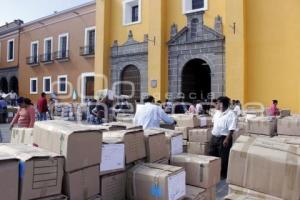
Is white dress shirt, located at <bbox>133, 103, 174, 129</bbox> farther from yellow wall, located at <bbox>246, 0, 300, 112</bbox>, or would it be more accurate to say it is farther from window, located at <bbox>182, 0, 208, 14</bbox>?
window, located at <bbox>182, 0, 208, 14</bbox>

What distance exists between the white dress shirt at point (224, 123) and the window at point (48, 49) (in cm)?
2222

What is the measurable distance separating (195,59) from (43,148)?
1399 centimetres

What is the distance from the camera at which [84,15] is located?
24109 millimetres

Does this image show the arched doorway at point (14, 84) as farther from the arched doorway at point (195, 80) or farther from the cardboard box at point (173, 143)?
the cardboard box at point (173, 143)

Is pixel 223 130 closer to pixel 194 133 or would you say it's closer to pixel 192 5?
pixel 194 133

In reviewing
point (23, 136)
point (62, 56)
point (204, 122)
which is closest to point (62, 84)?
point (62, 56)

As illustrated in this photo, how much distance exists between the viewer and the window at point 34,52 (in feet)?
94.8

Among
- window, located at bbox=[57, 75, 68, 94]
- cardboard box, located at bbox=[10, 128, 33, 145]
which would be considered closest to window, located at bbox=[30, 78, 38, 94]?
window, located at bbox=[57, 75, 68, 94]

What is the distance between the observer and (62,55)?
84.4 feet

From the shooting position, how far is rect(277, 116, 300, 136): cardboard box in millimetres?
7652

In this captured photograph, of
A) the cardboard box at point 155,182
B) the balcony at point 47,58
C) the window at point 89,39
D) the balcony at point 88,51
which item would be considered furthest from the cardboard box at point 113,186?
the balcony at point 47,58

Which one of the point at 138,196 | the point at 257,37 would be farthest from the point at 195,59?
the point at 138,196

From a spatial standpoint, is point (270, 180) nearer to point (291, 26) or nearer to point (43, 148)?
point (43, 148)

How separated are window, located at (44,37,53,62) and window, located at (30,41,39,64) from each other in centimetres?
143
